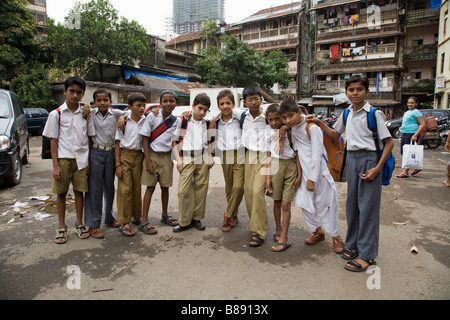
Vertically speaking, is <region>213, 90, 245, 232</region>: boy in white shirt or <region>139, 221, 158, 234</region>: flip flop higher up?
<region>213, 90, 245, 232</region>: boy in white shirt

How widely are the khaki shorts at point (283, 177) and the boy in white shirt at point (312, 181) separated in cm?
11

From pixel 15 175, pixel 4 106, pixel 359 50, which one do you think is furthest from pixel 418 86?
pixel 15 175

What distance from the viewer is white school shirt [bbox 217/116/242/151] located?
3.56 m

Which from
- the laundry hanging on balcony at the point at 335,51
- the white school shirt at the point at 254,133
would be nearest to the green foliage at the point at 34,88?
the white school shirt at the point at 254,133

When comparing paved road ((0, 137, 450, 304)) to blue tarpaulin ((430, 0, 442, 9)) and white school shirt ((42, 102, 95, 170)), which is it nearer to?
white school shirt ((42, 102, 95, 170))

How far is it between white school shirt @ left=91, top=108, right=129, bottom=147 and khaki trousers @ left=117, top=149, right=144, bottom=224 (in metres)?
0.20

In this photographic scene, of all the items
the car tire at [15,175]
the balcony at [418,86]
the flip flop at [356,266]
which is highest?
the balcony at [418,86]

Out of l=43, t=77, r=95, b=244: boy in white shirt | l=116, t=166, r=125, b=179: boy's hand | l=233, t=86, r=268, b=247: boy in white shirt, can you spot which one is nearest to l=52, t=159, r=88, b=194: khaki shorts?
l=43, t=77, r=95, b=244: boy in white shirt

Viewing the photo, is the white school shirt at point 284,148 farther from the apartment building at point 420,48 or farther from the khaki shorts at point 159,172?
the apartment building at point 420,48

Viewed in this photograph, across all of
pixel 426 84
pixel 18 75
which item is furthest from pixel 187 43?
pixel 426 84

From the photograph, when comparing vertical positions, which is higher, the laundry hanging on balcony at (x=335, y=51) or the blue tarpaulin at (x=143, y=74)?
the laundry hanging on balcony at (x=335, y=51)

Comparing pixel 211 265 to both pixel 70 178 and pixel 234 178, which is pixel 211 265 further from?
pixel 70 178

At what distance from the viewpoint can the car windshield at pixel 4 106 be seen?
5.69 metres
